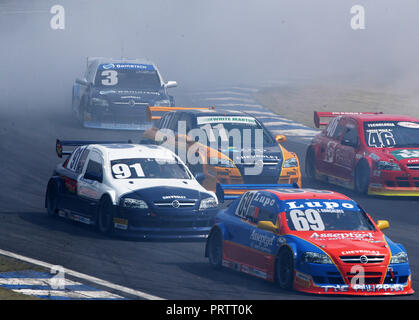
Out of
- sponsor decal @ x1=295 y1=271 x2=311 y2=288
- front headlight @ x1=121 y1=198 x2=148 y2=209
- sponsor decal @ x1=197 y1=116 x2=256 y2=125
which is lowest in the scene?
sponsor decal @ x1=295 y1=271 x2=311 y2=288

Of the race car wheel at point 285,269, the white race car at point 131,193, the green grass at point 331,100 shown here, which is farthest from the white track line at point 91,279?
the green grass at point 331,100

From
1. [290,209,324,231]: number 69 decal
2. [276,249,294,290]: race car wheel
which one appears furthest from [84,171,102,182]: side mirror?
[276,249,294,290]: race car wheel

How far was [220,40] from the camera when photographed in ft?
173

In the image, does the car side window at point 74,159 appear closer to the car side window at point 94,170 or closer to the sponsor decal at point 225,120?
the car side window at point 94,170

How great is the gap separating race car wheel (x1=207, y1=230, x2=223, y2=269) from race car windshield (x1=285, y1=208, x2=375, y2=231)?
1209 millimetres

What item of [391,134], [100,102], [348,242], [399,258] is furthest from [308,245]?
[100,102]

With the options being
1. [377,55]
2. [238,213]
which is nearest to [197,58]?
[377,55]

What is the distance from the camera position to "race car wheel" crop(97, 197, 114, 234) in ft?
47.9

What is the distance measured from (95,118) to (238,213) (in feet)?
43.7

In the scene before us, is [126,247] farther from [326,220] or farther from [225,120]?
[225,120]

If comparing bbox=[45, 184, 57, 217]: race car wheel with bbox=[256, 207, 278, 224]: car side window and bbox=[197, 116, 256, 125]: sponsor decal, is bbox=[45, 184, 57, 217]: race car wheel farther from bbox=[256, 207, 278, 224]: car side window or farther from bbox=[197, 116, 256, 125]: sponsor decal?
bbox=[256, 207, 278, 224]: car side window

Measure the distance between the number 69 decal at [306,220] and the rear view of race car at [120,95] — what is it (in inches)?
545

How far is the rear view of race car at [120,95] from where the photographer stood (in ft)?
83.6

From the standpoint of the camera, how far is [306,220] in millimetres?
11930
